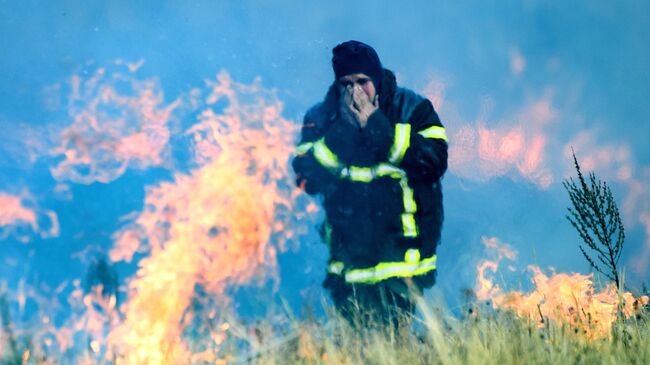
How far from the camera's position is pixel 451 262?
43.3 m

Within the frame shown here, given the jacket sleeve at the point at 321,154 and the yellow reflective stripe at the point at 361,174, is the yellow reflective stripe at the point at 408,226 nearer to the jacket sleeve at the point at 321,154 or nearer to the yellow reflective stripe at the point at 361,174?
the yellow reflective stripe at the point at 361,174

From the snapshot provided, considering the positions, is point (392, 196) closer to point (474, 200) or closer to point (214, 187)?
point (214, 187)

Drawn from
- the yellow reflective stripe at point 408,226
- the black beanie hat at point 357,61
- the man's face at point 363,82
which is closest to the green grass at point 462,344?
the yellow reflective stripe at point 408,226

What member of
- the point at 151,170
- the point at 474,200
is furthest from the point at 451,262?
the point at 151,170

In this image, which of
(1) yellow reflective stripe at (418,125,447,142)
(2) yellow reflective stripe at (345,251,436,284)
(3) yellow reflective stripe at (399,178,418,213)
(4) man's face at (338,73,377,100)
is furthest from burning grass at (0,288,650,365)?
(4) man's face at (338,73,377,100)

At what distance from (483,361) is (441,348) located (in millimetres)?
261

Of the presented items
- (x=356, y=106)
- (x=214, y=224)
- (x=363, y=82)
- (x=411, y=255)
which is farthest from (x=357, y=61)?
(x=214, y=224)

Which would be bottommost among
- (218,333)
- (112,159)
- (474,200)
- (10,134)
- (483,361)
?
(483,361)

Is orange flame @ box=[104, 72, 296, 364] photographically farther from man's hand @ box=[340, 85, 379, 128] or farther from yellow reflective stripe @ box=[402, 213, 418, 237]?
yellow reflective stripe @ box=[402, 213, 418, 237]

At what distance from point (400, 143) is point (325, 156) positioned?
589mm

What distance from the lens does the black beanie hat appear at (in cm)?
399

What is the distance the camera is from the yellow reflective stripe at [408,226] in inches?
151

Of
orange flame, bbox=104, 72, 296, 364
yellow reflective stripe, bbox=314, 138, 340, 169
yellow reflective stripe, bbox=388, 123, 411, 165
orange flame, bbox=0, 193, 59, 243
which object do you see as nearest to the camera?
yellow reflective stripe, bbox=388, 123, 411, 165

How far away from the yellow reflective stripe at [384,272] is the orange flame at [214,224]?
1412 millimetres
